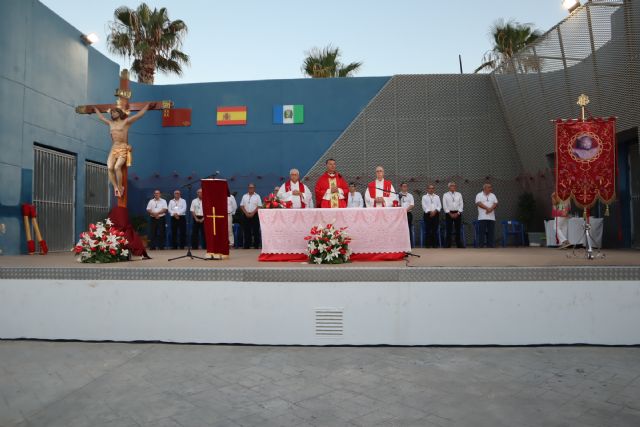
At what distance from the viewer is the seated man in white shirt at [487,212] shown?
11258 millimetres

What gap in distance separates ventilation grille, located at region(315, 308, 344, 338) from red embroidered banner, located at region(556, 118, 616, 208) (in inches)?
161

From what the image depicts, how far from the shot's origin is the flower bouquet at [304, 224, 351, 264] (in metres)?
5.86

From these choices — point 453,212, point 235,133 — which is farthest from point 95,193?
point 453,212

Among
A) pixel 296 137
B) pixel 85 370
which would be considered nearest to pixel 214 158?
pixel 296 137

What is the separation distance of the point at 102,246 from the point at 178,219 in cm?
565

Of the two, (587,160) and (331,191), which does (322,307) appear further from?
(587,160)

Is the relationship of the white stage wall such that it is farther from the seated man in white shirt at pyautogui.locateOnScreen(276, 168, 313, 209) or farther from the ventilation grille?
the seated man in white shirt at pyautogui.locateOnScreen(276, 168, 313, 209)

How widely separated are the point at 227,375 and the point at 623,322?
12.6ft

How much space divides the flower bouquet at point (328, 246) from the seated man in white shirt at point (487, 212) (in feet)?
20.5

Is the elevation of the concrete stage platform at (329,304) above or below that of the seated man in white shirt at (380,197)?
below

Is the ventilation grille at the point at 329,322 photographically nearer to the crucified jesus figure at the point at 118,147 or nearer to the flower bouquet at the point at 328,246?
the flower bouquet at the point at 328,246

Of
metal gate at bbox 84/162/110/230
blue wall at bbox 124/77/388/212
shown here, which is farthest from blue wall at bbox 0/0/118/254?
blue wall at bbox 124/77/388/212

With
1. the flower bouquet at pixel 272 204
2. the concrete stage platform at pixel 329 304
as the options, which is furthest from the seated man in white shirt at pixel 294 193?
the concrete stage platform at pixel 329 304

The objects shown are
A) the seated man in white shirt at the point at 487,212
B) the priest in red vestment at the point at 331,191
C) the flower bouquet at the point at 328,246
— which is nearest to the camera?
the flower bouquet at the point at 328,246
